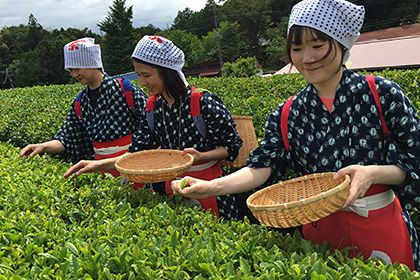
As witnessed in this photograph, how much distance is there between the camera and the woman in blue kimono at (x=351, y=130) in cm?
180

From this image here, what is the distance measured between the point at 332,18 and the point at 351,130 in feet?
1.42

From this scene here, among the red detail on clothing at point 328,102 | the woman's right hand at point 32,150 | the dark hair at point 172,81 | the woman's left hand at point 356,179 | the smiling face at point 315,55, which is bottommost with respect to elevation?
the woman's right hand at point 32,150

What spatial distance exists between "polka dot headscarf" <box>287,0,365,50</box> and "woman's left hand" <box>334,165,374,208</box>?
50 centimetres

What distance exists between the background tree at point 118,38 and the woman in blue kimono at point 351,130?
54713 millimetres

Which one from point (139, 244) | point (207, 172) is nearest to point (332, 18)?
point (139, 244)

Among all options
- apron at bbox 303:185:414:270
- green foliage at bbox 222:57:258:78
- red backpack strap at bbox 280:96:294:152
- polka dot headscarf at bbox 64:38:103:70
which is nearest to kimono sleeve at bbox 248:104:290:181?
red backpack strap at bbox 280:96:294:152

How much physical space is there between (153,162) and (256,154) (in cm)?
83

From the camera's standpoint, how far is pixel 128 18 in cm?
5731

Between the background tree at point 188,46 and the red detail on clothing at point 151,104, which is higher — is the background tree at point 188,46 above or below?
below

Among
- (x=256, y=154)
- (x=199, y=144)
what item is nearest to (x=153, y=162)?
(x=199, y=144)

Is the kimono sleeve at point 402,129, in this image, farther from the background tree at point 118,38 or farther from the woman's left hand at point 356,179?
the background tree at point 118,38

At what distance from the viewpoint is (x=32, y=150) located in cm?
364

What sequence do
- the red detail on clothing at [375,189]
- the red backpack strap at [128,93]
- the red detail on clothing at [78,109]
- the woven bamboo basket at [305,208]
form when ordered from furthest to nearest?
the red detail on clothing at [78,109] → the red backpack strap at [128,93] → the red detail on clothing at [375,189] → the woven bamboo basket at [305,208]

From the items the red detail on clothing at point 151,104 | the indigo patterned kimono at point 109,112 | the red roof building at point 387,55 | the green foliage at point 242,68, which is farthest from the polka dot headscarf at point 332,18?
the green foliage at point 242,68
